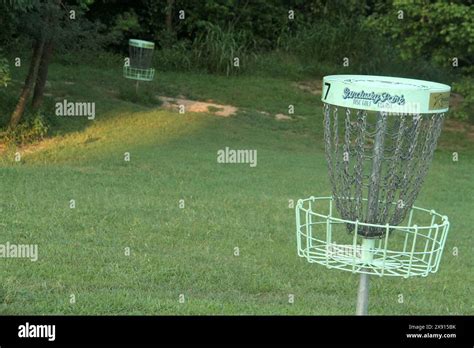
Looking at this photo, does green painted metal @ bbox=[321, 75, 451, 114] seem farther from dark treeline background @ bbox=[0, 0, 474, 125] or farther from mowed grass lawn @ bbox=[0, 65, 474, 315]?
dark treeline background @ bbox=[0, 0, 474, 125]

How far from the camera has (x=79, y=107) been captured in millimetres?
12680

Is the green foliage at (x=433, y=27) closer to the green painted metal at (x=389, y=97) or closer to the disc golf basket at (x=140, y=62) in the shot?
the disc golf basket at (x=140, y=62)

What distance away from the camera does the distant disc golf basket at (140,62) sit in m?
14.7

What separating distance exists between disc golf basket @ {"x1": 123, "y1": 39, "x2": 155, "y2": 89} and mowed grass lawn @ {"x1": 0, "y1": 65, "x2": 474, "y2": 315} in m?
1.05

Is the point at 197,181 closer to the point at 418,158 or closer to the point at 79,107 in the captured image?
the point at 79,107

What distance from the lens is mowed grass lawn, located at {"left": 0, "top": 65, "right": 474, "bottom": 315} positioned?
4938mm

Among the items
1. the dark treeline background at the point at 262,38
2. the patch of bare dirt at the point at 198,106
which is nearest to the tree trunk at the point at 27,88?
the dark treeline background at the point at 262,38

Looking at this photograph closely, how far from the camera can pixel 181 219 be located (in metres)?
7.17

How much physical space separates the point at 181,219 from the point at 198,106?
7023 mm

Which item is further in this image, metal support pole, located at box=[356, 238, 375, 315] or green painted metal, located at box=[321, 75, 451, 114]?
metal support pole, located at box=[356, 238, 375, 315]

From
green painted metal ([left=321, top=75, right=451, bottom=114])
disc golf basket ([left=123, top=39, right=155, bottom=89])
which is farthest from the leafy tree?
green painted metal ([left=321, top=75, right=451, bottom=114])

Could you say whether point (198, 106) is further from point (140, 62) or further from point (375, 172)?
point (375, 172)

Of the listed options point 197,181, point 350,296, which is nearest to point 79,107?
point 197,181

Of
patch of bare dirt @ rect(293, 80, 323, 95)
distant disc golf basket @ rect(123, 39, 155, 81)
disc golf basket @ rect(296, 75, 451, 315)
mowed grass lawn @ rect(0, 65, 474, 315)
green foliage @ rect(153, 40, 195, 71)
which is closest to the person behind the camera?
disc golf basket @ rect(296, 75, 451, 315)
